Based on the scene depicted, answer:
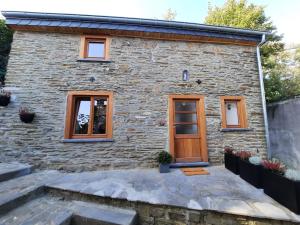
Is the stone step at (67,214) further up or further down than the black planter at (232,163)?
further down

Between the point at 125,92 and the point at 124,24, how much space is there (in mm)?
2111

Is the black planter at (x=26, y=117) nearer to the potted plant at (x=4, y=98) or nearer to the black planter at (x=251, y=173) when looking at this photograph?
the potted plant at (x=4, y=98)

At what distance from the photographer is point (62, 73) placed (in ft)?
14.9

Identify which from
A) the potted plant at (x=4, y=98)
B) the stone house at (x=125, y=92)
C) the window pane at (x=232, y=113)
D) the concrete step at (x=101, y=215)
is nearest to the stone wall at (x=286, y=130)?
the stone house at (x=125, y=92)

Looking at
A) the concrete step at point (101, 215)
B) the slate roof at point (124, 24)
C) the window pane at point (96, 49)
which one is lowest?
the concrete step at point (101, 215)

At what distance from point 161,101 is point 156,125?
75 cm

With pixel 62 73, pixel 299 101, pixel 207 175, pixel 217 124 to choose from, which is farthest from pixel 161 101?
pixel 299 101

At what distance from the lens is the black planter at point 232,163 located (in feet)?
12.9

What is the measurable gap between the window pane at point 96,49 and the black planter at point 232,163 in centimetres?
481

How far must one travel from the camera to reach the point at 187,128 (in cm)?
494

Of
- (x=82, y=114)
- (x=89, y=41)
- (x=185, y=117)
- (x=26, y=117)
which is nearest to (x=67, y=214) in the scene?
(x=82, y=114)

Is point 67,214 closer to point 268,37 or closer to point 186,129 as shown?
point 186,129

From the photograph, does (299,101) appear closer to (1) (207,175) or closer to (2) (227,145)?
(2) (227,145)

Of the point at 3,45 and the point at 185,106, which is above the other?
the point at 3,45
